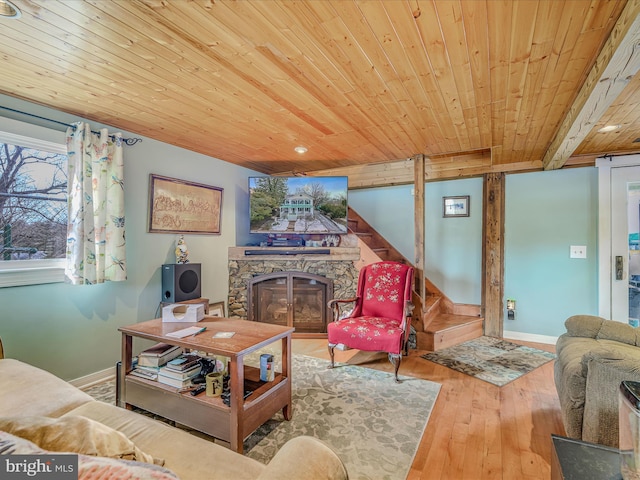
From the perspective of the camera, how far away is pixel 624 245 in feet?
10.6

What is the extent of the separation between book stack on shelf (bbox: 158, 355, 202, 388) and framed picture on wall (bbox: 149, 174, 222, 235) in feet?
5.48

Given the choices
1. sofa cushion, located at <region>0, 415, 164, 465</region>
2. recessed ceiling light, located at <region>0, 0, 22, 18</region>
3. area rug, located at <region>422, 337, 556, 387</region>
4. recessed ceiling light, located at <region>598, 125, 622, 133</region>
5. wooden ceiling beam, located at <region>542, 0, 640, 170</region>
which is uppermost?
recessed ceiling light, located at <region>0, 0, 22, 18</region>

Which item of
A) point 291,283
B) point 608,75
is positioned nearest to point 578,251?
point 608,75

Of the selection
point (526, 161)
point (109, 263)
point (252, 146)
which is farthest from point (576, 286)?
point (109, 263)

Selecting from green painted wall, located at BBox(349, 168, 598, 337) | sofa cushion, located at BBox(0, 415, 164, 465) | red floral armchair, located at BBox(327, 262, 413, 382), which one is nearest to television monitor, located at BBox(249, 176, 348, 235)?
red floral armchair, located at BBox(327, 262, 413, 382)

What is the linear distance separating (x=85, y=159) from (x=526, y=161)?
4.65 metres

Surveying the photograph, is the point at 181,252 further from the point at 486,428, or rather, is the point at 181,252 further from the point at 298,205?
the point at 486,428

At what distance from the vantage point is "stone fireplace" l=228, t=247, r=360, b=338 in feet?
12.5

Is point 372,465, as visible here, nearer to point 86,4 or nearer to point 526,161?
point 86,4

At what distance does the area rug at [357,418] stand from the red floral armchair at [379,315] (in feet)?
0.77

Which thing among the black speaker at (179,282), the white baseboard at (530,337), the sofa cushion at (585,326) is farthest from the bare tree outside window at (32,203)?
the white baseboard at (530,337)

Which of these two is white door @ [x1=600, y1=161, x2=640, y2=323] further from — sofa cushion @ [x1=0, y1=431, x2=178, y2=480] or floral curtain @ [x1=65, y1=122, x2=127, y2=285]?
floral curtain @ [x1=65, y1=122, x2=127, y2=285]

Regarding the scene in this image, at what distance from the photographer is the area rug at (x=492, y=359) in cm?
279

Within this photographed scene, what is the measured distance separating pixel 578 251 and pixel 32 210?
5.39m
